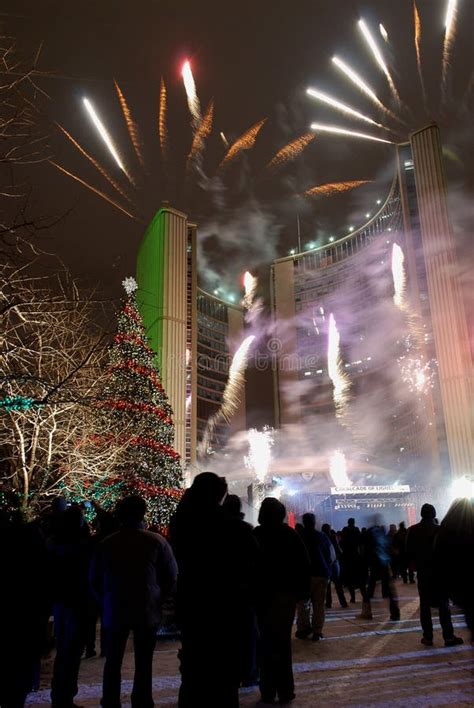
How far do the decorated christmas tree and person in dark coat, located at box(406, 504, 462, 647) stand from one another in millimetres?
12723

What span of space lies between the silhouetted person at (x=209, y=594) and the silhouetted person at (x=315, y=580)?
15.6ft

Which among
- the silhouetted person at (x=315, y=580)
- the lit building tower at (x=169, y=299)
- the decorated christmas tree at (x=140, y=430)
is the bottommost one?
the silhouetted person at (x=315, y=580)

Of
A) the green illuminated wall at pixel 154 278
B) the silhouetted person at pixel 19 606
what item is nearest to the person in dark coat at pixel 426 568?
the silhouetted person at pixel 19 606

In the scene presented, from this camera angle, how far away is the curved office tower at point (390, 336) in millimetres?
34125

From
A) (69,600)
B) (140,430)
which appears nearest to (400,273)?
(140,430)

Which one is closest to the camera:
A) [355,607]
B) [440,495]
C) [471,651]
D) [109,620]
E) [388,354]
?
[109,620]

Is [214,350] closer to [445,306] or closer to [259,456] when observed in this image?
[259,456]

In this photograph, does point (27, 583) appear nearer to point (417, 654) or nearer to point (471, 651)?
point (417, 654)

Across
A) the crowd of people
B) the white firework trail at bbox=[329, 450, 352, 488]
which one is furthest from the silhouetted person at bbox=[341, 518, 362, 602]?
the white firework trail at bbox=[329, 450, 352, 488]

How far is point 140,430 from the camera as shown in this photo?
1911 centimetres

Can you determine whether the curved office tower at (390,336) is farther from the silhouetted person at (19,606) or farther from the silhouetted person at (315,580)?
the silhouetted person at (19,606)

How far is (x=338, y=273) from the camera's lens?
262 feet

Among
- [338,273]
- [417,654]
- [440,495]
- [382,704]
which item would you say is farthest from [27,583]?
[338,273]

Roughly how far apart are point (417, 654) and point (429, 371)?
38066 millimetres
